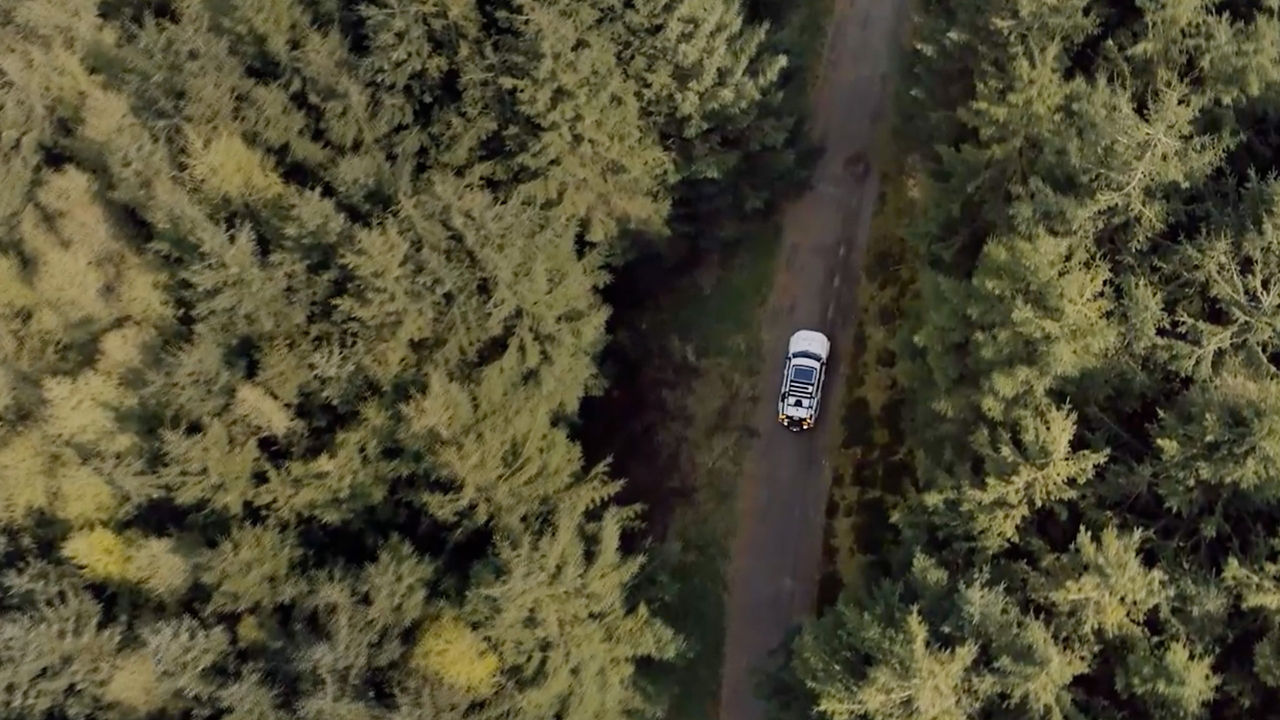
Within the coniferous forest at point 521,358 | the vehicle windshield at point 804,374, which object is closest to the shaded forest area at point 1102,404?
the coniferous forest at point 521,358

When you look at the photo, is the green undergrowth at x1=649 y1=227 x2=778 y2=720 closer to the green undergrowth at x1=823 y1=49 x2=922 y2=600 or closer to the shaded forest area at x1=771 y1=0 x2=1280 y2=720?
the green undergrowth at x1=823 y1=49 x2=922 y2=600

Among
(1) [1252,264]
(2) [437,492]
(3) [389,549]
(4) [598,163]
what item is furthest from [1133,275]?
(3) [389,549]

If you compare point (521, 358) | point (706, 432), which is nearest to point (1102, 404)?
point (706, 432)

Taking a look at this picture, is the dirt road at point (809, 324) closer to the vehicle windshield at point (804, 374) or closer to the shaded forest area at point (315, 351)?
the vehicle windshield at point (804, 374)

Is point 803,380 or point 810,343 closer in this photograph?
point 803,380

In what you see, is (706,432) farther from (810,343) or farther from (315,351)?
(315,351)

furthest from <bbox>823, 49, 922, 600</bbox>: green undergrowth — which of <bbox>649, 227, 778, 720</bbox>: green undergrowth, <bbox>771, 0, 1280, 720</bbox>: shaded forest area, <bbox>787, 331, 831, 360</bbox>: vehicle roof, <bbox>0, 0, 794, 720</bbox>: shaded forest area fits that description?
<bbox>0, 0, 794, 720</bbox>: shaded forest area

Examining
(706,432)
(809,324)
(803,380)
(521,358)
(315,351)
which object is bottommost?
(315,351)
